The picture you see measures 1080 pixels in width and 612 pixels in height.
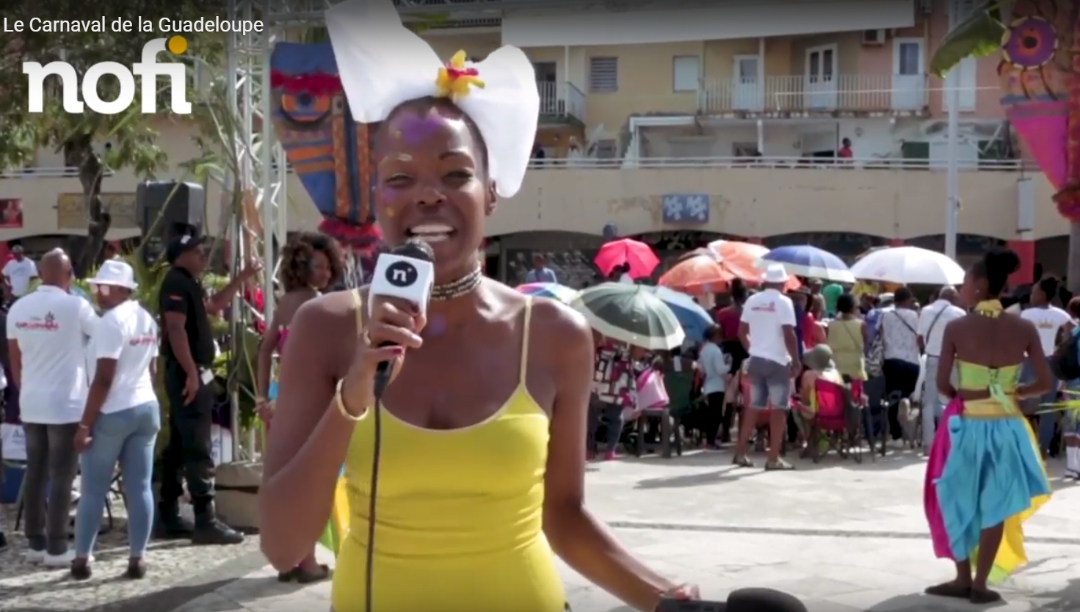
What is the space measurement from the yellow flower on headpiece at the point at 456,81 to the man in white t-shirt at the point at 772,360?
1008 cm

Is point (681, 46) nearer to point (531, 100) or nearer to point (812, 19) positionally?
point (812, 19)

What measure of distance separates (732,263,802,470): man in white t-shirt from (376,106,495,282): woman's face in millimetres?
10147

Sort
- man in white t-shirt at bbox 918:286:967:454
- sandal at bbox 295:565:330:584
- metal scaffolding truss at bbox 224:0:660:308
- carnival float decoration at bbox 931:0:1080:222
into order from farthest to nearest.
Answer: man in white t-shirt at bbox 918:286:967:454, metal scaffolding truss at bbox 224:0:660:308, carnival float decoration at bbox 931:0:1080:222, sandal at bbox 295:565:330:584

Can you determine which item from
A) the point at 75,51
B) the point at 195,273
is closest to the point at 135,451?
the point at 195,273

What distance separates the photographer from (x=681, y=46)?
35.8 meters

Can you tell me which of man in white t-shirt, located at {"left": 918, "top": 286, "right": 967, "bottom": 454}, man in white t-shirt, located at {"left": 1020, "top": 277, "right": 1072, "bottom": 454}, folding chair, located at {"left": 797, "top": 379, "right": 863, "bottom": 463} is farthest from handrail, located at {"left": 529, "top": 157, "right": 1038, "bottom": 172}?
folding chair, located at {"left": 797, "top": 379, "right": 863, "bottom": 463}

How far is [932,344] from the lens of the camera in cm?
1324

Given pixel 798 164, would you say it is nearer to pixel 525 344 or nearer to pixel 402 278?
pixel 525 344

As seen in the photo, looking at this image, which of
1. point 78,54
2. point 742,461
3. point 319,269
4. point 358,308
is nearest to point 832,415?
point 742,461

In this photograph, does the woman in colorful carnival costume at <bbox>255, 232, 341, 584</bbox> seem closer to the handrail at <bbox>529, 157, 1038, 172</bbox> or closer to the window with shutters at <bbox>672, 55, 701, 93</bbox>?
the handrail at <bbox>529, 157, 1038, 172</bbox>

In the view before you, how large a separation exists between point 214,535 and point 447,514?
664cm

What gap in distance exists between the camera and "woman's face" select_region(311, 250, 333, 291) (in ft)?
25.5

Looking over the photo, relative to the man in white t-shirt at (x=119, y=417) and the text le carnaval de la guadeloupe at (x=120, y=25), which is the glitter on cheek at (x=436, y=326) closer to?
the man in white t-shirt at (x=119, y=417)

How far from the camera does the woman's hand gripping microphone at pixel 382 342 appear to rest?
1915 millimetres
